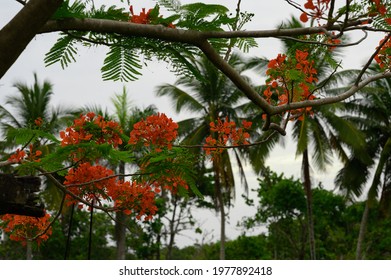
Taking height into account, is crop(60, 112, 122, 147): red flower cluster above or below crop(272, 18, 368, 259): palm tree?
below

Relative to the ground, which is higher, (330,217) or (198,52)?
(330,217)

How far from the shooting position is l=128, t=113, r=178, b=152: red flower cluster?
15.8 feet

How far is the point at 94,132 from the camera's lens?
15.6 ft

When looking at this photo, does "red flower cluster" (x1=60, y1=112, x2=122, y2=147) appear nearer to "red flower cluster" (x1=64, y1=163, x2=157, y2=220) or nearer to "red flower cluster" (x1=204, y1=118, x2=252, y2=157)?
"red flower cluster" (x1=64, y1=163, x2=157, y2=220)

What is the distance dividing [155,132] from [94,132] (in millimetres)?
465

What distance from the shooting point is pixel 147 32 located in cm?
374

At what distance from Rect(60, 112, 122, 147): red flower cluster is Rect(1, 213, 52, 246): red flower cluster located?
47.3 inches

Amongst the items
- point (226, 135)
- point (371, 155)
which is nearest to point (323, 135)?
point (371, 155)

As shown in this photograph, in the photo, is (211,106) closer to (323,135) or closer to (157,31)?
(323,135)

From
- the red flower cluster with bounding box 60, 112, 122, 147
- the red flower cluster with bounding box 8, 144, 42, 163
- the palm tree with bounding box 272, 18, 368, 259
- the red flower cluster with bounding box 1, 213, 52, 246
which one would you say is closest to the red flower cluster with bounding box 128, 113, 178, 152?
the red flower cluster with bounding box 60, 112, 122, 147

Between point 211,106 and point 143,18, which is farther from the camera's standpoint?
point 211,106
